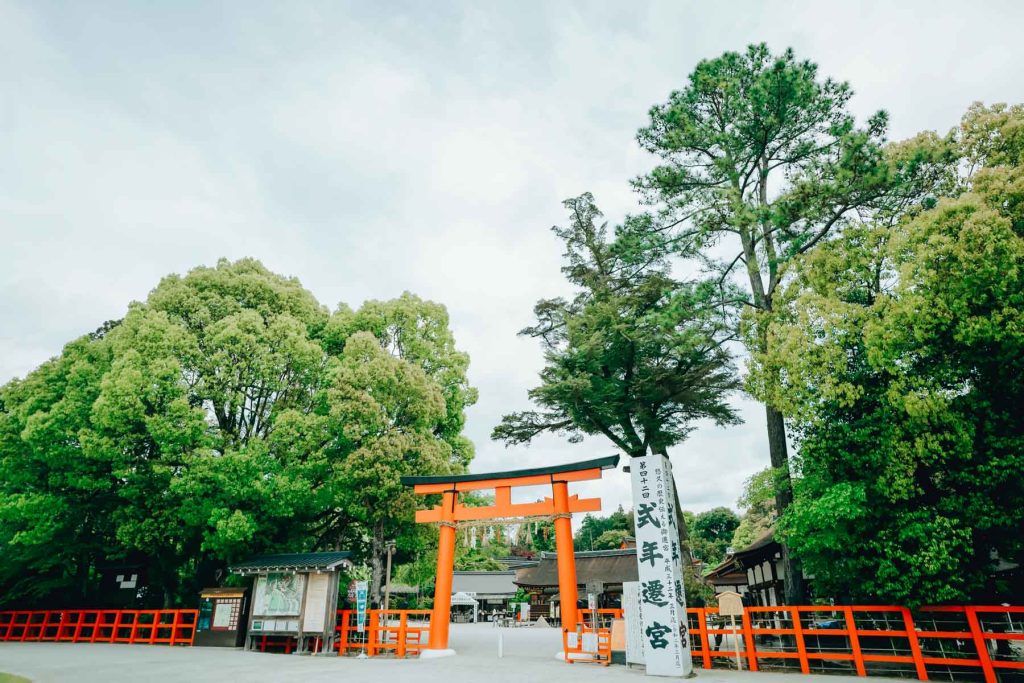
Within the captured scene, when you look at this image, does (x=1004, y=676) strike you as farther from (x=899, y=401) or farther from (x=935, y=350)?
(x=935, y=350)

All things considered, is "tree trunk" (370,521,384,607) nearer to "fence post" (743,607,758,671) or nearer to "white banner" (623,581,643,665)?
"white banner" (623,581,643,665)

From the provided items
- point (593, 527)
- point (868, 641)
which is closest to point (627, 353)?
point (868, 641)

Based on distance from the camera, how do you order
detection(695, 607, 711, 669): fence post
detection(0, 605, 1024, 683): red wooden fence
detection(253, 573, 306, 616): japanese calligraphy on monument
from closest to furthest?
detection(0, 605, 1024, 683): red wooden fence → detection(695, 607, 711, 669): fence post → detection(253, 573, 306, 616): japanese calligraphy on monument

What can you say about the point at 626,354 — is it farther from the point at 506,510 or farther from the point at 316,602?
the point at 316,602

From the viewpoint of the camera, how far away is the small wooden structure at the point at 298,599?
1243 cm

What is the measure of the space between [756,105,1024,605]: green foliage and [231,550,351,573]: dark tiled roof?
959 centimetres

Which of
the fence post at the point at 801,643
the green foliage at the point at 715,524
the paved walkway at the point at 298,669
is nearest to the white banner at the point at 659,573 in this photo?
the paved walkway at the point at 298,669

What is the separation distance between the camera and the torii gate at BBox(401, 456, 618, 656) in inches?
473

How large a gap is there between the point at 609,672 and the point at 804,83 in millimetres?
12205

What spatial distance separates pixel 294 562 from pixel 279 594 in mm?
919

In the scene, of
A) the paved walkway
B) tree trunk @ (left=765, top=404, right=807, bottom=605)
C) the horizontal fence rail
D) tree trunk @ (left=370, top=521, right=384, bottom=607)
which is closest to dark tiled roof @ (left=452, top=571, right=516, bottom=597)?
tree trunk @ (left=370, top=521, right=384, bottom=607)

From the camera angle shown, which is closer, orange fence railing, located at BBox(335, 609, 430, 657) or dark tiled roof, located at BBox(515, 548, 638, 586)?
orange fence railing, located at BBox(335, 609, 430, 657)

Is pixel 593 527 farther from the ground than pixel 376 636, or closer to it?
farther from the ground

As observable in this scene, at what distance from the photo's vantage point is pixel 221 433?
1499 centimetres
